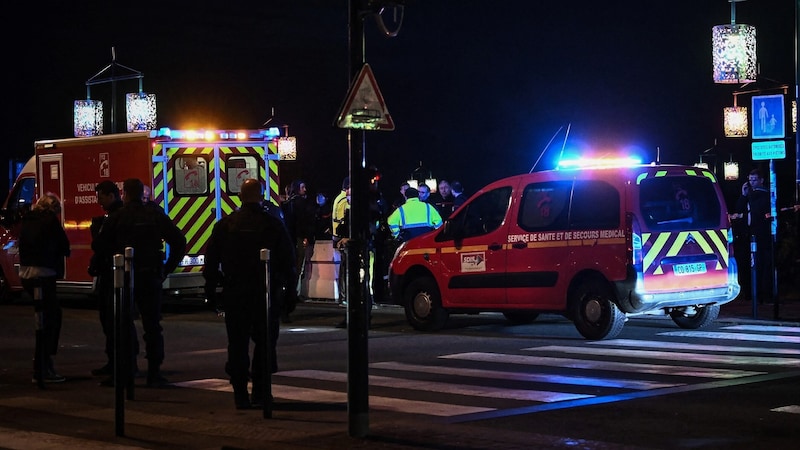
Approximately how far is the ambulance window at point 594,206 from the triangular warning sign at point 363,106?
6.08 m

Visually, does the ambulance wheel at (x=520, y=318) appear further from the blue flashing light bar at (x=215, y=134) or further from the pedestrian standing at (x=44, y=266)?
the pedestrian standing at (x=44, y=266)

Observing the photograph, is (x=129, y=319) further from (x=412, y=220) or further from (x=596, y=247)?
(x=412, y=220)

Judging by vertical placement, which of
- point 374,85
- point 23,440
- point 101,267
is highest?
point 374,85

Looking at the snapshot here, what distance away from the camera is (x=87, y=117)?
35.3m

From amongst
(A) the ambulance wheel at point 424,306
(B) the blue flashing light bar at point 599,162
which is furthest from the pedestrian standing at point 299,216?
(B) the blue flashing light bar at point 599,162

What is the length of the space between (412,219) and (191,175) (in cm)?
369

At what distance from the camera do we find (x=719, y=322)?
16.6m

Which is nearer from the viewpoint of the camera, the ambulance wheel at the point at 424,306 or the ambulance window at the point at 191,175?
the ambulance wheel at the point at 424,306

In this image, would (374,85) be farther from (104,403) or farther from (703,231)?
(703,231)

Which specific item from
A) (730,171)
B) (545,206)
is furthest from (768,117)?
(730,171)

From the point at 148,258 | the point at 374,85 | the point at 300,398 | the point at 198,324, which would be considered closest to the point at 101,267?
the point at 148,258

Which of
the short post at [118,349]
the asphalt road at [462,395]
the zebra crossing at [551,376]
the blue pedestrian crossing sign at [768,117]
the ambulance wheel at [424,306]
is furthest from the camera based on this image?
the blue pedestrian crossing sign at [768,117]

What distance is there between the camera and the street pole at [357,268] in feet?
27.8

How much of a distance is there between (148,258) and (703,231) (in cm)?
672
